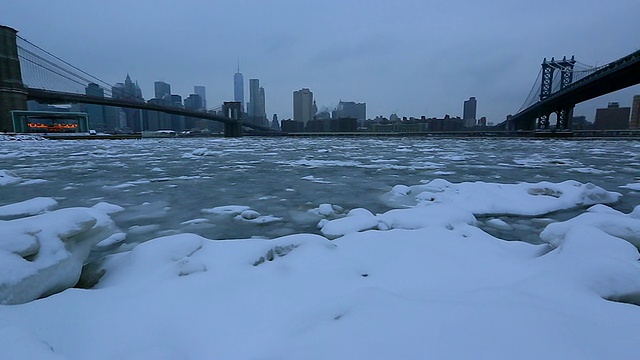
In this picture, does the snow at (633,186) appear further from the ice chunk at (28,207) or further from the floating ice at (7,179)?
the floating ice at (7,179)

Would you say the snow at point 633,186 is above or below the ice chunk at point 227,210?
above

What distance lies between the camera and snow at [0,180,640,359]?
1519 mm

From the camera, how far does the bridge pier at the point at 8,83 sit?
1715 inches

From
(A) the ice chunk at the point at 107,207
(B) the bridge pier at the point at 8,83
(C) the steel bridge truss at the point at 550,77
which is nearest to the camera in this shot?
(A) the ice chunk at the point at 107,207

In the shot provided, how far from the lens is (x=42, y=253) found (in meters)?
2.09

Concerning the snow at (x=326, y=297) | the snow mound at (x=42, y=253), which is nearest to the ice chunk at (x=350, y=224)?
the snow at (x=326, y=297)

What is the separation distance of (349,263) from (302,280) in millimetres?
477

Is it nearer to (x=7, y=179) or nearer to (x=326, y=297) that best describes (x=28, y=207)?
(x=7, y=179)

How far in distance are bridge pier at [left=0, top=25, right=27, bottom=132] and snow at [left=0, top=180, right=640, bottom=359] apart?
58.6 meters

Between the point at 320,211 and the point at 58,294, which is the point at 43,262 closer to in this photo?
the point at 58,294

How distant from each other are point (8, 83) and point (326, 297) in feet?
204

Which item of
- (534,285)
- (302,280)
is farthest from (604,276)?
(302,280)

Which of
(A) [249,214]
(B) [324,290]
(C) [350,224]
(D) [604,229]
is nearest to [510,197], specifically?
(D) [604,229]

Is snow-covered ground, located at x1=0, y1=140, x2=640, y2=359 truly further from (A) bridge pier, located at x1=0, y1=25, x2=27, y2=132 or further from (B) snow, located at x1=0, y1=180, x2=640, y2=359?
(A) bridge pier, located at x1=0, y1=25, x2=27, y2=132
